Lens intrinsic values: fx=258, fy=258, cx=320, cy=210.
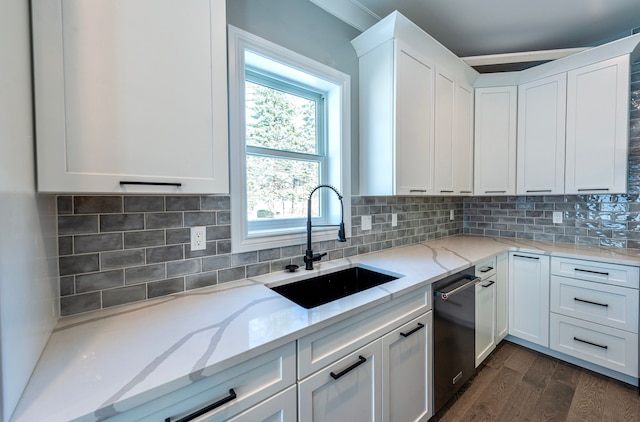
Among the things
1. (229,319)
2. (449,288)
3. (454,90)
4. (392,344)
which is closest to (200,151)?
(229,319)

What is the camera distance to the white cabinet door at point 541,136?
2.25 m

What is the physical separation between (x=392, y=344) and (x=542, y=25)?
9.03 feet

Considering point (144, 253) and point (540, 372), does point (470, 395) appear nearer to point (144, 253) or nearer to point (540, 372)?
point (540, 372)

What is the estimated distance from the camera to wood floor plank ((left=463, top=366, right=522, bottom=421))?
1.61 metres

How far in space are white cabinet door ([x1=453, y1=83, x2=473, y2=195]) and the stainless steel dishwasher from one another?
3.07ft

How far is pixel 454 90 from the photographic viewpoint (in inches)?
87.0

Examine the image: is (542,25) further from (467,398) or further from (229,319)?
(229,319)

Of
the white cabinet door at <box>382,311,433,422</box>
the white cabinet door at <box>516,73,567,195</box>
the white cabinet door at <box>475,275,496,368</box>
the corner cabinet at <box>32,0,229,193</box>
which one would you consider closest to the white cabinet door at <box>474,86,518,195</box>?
the white cabinet door at <box>516,73,567,195</box>

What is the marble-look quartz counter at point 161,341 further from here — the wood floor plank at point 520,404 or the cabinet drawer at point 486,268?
the wood floor plank at point 520,404

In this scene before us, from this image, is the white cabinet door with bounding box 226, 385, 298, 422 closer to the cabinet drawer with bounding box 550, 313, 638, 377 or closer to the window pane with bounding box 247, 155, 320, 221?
the window pane with bounding box 247, 155, 320, 221

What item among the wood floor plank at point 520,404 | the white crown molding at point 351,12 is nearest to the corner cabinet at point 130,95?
the white crown molding at point 351,12

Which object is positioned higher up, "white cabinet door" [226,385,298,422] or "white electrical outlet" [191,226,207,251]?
"white electrical outlet" [191,226,207,251]

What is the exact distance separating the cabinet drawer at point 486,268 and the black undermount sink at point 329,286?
2.67ft

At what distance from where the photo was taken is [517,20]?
6.73 feet
